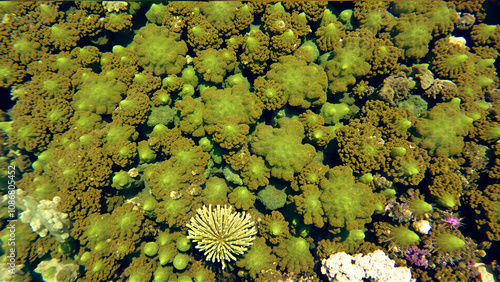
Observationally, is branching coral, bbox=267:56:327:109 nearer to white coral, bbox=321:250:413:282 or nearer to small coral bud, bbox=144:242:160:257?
white coral, bbox=321:250:413:282

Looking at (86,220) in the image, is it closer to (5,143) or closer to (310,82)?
(5,143)

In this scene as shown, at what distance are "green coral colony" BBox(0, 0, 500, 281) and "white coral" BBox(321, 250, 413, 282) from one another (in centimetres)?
17

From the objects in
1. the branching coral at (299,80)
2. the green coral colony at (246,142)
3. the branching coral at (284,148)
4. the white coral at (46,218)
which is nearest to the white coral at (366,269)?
the green coral colony at (246,142)

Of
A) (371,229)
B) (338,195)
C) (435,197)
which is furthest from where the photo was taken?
(371,229)

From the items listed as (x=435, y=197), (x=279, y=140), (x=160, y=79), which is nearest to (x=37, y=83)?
(x=160, y=79)

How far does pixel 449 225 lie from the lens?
3.74 meters

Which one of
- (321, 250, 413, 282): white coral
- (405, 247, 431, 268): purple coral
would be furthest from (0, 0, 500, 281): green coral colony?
(321, 250, 413, 282): white coral

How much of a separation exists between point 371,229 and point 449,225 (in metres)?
1.20

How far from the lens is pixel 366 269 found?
11.7ft

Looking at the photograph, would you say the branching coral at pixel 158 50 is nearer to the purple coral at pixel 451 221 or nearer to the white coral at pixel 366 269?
the white coral at pixel 366 269

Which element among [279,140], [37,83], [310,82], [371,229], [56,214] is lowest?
[371,229]

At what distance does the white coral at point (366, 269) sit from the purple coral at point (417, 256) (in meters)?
0.18

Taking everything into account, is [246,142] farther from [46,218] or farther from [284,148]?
[46,218]

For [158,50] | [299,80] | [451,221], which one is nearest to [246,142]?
[299,80]
